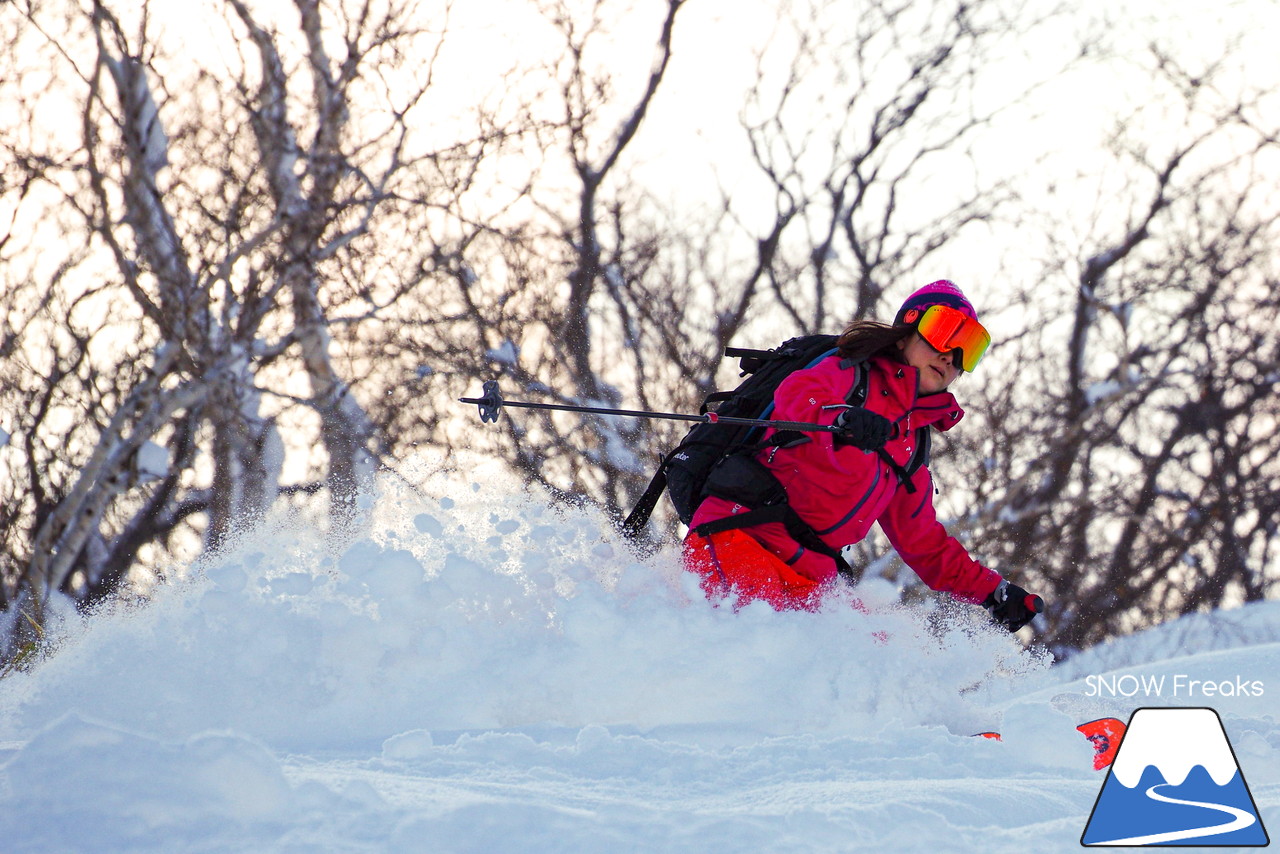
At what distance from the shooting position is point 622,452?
11.4 metres

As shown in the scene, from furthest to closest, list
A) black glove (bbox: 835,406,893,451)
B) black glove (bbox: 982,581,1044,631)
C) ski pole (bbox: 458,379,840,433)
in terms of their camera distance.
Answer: black glove (bbox: 982,581,1044,631)
ski pole (bbox: 458,379,840,433)
black glove (bbox: 835,406,893,451)

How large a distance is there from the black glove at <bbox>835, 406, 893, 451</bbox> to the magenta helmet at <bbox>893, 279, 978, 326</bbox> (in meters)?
0.50

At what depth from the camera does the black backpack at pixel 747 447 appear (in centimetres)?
321

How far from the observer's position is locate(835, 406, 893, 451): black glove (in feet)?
9.58

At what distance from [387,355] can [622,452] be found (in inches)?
116

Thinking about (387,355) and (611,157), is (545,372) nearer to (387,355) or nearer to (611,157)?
(387,355)

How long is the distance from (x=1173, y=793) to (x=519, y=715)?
135cm

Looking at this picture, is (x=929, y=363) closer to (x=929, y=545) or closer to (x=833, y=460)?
(x=833, y=460)

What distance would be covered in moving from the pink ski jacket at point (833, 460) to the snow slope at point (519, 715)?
0.23 metres

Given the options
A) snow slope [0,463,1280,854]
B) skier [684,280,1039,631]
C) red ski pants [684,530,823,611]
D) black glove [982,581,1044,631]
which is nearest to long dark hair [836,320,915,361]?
skier [684,280,1039,631]

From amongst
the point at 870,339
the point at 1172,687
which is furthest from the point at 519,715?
the point at 1172,687

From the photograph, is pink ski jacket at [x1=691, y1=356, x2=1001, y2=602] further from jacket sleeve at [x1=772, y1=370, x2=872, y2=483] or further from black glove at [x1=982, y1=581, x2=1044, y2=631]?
black glove at [x1=982, y1=581, x2=1044, y2=631]

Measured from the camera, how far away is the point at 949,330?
3.20 m

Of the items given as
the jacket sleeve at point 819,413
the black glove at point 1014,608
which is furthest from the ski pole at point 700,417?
the black glove at point 1014,608
